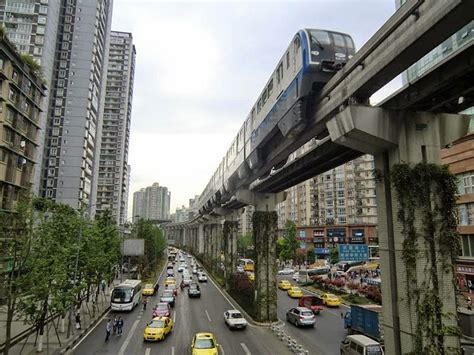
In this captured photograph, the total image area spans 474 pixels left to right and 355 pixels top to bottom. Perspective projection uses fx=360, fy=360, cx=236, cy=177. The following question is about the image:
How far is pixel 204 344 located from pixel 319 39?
18.3m

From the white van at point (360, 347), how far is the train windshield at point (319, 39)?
1604 cm

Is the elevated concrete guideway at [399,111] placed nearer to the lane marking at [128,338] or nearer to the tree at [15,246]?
the lane marking at [128,338]

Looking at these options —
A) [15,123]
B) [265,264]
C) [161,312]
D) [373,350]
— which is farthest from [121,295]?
[373,350]

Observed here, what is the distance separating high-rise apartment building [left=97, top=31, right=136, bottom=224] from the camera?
393 ft

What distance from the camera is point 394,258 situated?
1614 centimetres

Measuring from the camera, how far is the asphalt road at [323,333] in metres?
24.5

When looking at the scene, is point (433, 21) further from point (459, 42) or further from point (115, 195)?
point (115, 195)

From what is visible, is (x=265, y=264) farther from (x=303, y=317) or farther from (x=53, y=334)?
(x=53, y=334)

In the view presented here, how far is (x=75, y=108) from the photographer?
7769 cm

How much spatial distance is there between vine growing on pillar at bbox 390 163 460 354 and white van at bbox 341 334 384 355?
5.77 metres

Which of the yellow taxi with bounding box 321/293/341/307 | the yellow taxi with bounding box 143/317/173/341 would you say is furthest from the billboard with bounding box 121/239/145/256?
the yellow taxi with bounding box 143/317/173/341

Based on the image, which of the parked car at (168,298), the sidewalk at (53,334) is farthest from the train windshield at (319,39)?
the parked car at (168,298)

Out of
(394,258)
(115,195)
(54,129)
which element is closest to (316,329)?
(394,258)

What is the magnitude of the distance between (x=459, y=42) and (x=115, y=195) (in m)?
109
